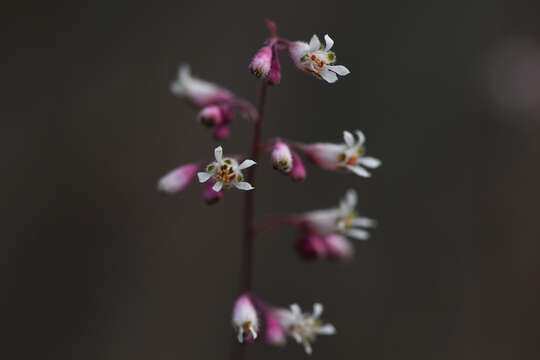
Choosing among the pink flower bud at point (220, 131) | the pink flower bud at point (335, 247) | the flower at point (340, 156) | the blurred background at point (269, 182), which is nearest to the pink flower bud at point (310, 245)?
the pink flower bud at point (335, 247)

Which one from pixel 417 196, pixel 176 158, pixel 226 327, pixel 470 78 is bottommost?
pixel 226 327

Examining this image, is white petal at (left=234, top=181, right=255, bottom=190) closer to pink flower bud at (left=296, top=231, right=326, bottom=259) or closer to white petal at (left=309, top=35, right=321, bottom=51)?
Result: white petal at (left=309, top=35, right=321, bottom=51)

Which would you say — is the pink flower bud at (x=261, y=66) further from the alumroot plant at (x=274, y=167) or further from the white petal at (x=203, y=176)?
the white petal at (x=203, y=176)

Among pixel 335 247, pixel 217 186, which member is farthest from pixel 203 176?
pixel 335 247

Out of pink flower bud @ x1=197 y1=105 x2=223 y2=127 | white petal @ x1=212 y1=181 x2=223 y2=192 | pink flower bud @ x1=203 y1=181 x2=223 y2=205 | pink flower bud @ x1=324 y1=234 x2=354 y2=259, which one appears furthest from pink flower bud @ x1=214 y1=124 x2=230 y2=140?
pink flower bud @ x1=324 y1=234 x2=354 y2=259

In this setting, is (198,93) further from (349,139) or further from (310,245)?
(310,245)

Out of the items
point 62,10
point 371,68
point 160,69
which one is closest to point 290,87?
point 371,68

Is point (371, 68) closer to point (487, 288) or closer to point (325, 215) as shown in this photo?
point (487, 288)
